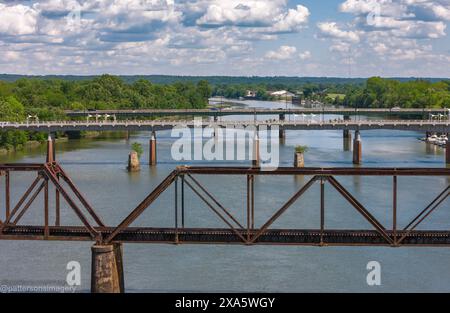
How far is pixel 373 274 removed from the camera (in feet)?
125

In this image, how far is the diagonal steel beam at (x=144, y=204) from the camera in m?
28.9

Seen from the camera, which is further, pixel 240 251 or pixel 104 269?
pixel 240 251

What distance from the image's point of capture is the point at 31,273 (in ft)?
124

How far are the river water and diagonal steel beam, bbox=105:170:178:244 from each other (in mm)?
5773

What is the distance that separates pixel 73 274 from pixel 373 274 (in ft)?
42.3

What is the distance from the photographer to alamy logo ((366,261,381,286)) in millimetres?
36906
